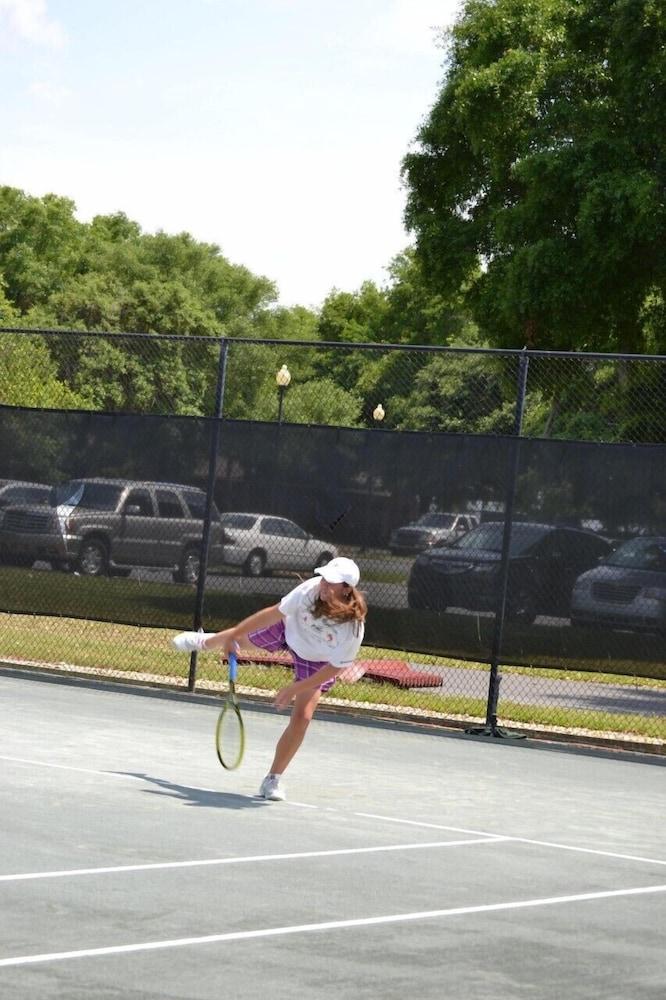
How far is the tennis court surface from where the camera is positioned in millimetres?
6012

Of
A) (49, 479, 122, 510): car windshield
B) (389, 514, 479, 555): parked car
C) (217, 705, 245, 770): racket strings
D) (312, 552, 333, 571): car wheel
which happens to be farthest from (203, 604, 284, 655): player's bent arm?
(49, 479, 122, 510): car windshield

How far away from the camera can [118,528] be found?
51.2ft

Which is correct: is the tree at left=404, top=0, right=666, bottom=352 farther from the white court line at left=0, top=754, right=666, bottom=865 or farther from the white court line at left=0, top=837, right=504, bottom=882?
the white court line at left=0, top=837, right=504, bottom=882

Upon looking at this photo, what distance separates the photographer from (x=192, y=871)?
302 inches

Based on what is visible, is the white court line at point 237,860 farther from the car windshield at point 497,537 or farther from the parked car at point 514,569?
the car windshield at point 497,537

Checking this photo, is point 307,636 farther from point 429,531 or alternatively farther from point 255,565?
point 255,565

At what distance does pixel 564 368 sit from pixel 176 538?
70.2 feet

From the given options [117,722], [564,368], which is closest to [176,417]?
[117,722]

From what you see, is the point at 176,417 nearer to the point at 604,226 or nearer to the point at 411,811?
the point at 411,811

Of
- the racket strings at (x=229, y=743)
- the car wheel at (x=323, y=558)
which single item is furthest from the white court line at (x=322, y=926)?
the car wheel at (x=323, y=558)

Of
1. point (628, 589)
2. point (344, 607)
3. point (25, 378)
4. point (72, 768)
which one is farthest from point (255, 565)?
point (25, 378)

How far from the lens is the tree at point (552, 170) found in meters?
27.8

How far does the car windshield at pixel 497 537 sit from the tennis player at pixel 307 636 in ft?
13.6

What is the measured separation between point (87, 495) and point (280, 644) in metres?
6.05
